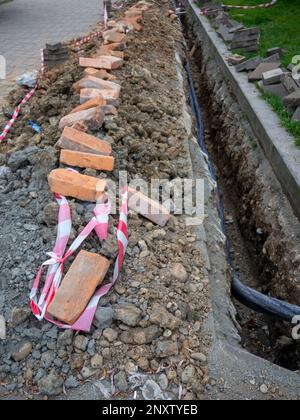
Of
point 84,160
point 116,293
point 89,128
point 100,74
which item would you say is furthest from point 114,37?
point 116,293

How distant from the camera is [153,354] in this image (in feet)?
8.18

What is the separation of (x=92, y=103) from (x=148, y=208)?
1650 millimetres

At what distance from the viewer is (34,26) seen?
12492 millimetres

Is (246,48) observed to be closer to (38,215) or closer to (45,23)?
(38,215)

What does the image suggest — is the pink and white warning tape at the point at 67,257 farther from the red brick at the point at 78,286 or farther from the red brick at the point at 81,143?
the red brick at the point at 81,143

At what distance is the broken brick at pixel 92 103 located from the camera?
4383 mm

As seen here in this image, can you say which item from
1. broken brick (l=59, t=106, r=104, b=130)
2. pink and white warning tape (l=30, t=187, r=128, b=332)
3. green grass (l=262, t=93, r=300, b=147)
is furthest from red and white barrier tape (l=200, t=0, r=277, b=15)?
pink and white warning tape (l=30, t=187, r=128, b=332)

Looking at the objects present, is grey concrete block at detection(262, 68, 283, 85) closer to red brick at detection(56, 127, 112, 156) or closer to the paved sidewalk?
red brick at detection(56, 127, 112, 156)

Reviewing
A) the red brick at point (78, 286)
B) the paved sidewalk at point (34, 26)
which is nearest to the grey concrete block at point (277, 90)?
the paved sidewalk at point (34, 26)

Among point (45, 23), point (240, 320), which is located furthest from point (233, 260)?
point (45, 23)

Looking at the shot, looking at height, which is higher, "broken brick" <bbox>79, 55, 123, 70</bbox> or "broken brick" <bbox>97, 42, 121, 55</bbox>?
"broken brick" <bbox>97, 42, 121, 55</bbox>

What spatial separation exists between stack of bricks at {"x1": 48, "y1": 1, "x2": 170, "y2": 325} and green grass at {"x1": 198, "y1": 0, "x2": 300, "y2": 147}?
2.24 metres

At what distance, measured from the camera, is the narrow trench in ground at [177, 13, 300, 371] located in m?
3.65

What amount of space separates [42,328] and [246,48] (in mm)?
7401
